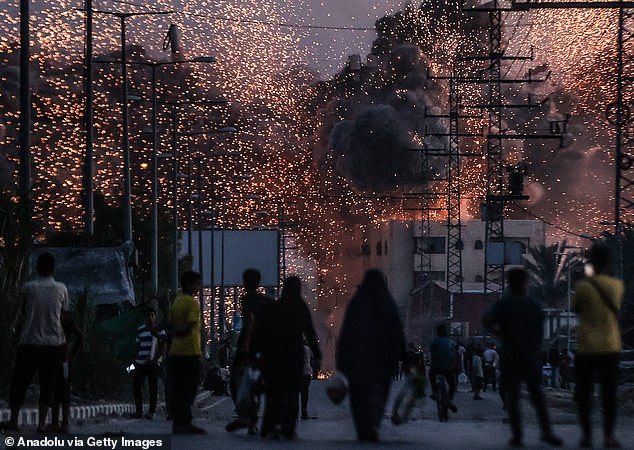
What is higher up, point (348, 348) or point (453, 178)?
point (453, 178)

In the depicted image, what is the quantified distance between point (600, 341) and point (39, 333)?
5472 mm

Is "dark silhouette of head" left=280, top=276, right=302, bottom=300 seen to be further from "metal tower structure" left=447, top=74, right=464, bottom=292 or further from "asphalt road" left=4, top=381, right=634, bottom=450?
"metal tower structure" left=447, top=74, right=464, bottom=292

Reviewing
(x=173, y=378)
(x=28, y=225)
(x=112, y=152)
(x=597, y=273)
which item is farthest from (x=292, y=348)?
(x=112, y=152)

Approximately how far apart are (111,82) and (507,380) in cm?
14836

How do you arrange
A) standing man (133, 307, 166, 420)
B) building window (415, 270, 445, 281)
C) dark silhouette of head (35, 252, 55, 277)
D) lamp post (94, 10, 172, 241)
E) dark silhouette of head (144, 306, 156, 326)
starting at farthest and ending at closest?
building window (415, 270, 445, 281) → lamp post (94, 10, 172, 241) → dark silhouette of head (144, 306, 156, 326) → standing man (133, 307, 166, 420) → dark silhouette of head (35, 252, 55, 277)

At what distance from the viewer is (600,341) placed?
16.4m

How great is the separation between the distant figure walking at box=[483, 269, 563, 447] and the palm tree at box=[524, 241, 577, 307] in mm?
93380

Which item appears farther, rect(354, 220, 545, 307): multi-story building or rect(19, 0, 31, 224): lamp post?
rect(354, 220, 545, 307): multi-story building

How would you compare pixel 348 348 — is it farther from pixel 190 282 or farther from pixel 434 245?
pixel 434 245

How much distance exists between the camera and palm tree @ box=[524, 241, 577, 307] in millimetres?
110812

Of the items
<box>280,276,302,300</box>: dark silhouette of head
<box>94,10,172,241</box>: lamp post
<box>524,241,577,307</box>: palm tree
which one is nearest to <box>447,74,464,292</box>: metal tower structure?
<box>524,241,577,307</box>: palm tree

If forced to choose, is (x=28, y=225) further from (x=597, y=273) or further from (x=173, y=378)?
(x=597, y=273)

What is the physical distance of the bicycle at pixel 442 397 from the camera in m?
28.6

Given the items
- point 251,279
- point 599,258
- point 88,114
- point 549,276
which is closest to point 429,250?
point 549,276
